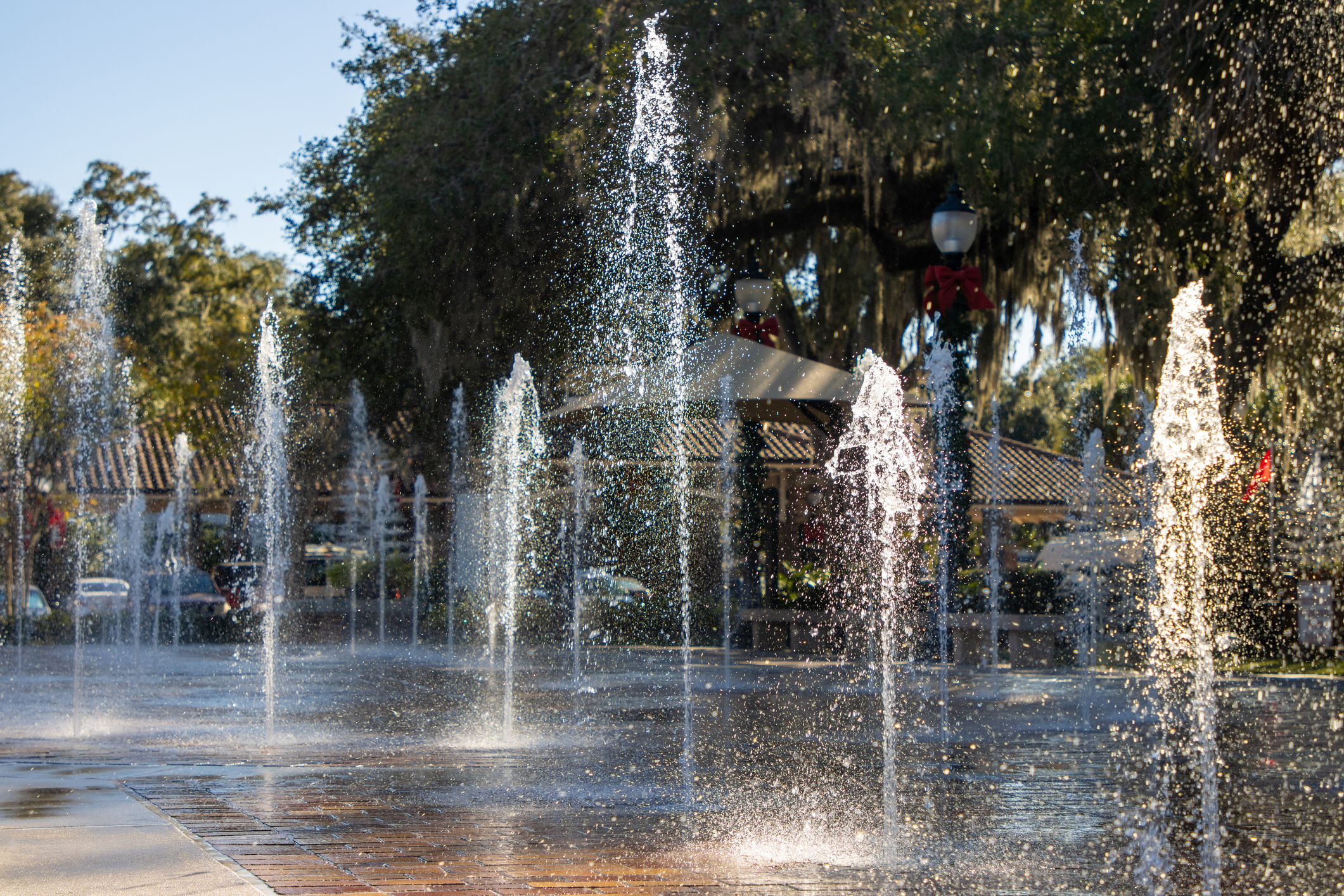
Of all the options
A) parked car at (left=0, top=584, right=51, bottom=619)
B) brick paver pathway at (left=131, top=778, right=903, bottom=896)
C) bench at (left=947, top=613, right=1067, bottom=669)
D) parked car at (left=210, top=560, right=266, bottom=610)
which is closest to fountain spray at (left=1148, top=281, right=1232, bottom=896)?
bench at (left=947, top=613, right=1067, bottom=669)

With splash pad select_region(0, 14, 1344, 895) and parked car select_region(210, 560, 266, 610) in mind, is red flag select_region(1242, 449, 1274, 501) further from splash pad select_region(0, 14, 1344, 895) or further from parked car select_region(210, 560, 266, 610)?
parked car select_region(210, 560, 266, 610)

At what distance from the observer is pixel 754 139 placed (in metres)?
18.1

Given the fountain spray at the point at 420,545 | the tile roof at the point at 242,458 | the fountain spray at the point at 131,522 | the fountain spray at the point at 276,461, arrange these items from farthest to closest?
the tile roof at the point at 242,458 → the fountain spray at the point at 276,461 → the fountain spray at the point at 131,522 → the fountain spray at the point at 420,545

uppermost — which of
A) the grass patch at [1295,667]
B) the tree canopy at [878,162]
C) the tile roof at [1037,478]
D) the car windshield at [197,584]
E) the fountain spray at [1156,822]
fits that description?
the tree canopy at [878,162]

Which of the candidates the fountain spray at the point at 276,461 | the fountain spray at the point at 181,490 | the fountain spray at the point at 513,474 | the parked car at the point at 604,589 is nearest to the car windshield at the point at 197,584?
the fountain spray at the point at 276,461

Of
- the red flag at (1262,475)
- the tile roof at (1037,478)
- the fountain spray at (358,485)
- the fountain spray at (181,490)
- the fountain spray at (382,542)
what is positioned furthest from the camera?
the tile roof at (1037,478)

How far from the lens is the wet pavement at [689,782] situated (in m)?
4.76

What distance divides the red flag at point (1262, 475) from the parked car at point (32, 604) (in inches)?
629

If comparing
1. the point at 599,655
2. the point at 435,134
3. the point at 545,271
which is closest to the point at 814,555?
the point at 599,655

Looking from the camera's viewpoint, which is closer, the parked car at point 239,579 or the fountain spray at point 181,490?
the parked car at point 239,579

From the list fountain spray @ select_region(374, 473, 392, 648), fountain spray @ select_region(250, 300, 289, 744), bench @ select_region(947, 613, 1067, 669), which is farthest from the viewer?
fountain spray @ select_region(250, 300, 289, 744)

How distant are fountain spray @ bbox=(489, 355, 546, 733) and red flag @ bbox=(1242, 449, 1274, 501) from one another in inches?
352

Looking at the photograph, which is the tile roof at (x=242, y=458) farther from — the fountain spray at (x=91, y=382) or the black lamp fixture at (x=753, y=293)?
the black lamp fixture at (x=753, y=293)

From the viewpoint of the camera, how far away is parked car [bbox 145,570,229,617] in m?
21.6
